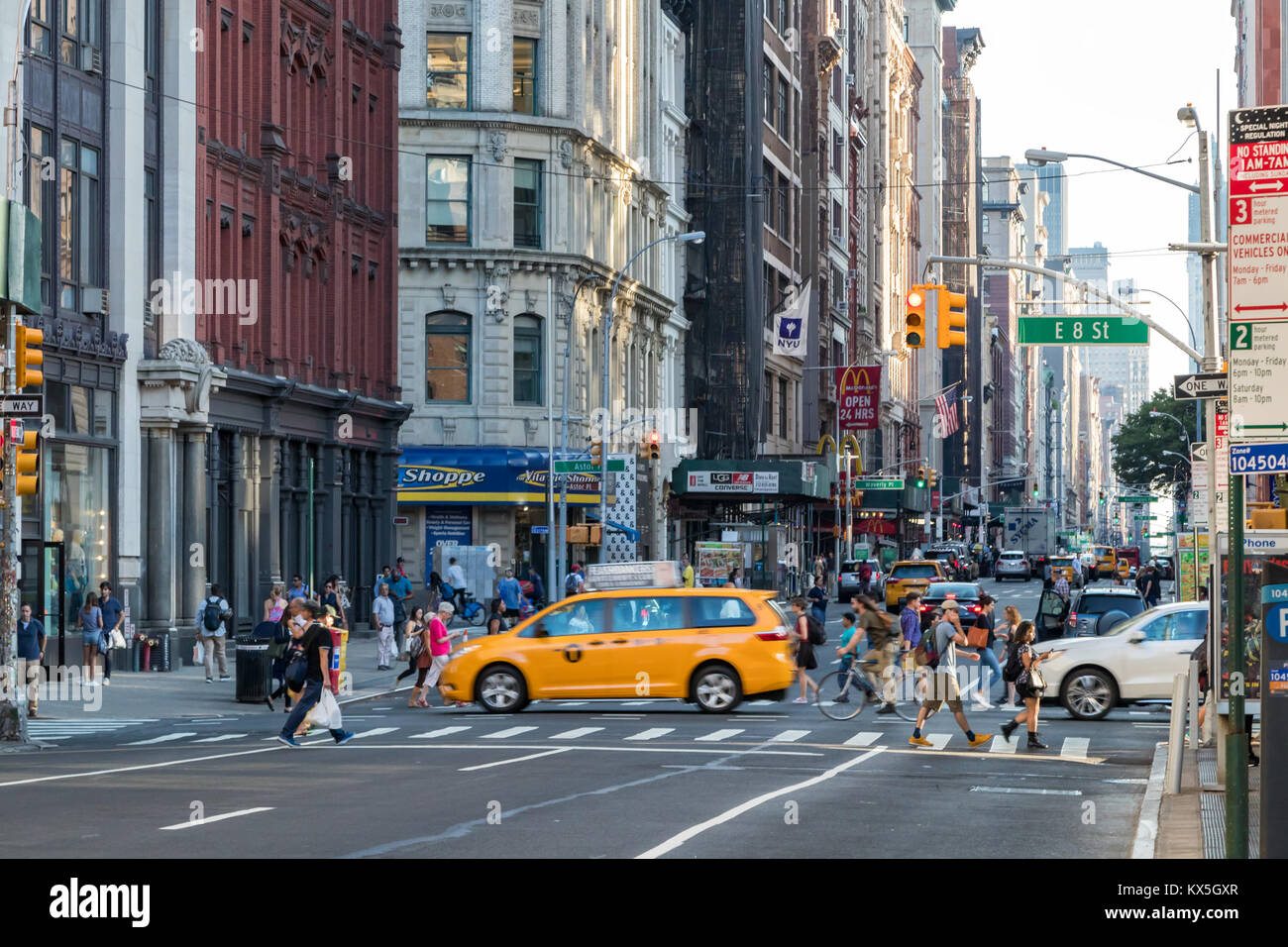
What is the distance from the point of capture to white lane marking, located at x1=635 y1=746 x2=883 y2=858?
13469 mm

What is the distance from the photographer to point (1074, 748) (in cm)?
2352

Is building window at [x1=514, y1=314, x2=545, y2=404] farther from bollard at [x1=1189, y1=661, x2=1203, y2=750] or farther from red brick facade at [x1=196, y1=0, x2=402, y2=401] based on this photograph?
bollard at [x1=1189, y1=661, x2=1203, y2=750]

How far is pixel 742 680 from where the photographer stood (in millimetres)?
27922

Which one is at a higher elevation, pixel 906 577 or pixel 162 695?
pixel 906 577

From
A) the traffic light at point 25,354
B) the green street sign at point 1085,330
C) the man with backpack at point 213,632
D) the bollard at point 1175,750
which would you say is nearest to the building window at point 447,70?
the man with backpack at point 213,632

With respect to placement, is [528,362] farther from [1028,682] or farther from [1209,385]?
[1209,385]

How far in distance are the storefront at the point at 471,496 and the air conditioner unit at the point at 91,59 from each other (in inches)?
952

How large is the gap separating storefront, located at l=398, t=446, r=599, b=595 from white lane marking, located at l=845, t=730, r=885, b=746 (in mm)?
32948

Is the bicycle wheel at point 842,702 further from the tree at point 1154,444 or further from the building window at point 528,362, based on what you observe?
the tree at point 1154,444

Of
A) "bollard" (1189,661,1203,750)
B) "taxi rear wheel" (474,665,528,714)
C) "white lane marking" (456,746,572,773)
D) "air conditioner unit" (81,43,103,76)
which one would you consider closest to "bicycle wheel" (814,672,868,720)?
"taxi rear wheel" (474,665,528,714)

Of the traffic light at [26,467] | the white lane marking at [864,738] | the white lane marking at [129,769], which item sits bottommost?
the white lane marking at [864,738]

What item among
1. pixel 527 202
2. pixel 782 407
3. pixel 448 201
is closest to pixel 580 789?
pixel 448 201

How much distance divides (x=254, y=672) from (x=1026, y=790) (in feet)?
49.7

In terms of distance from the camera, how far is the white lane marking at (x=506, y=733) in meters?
24.2
